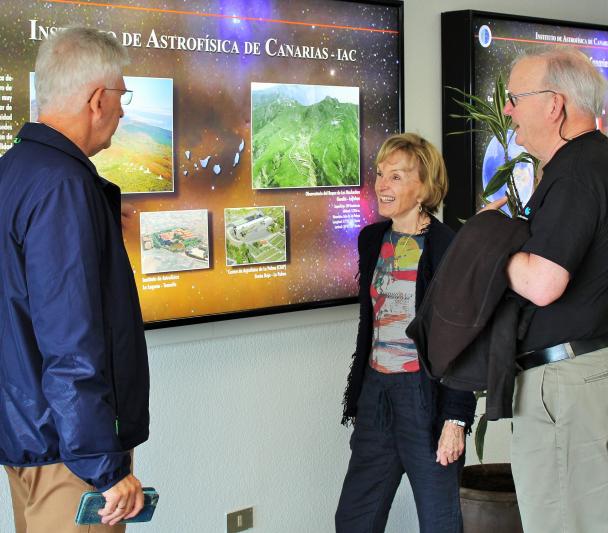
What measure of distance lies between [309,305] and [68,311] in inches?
62.1

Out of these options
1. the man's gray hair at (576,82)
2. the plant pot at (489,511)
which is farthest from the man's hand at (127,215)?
the plant pot at (489,511)

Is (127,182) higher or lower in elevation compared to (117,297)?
higher

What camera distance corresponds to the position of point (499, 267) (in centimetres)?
224

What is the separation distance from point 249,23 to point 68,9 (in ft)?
2.17

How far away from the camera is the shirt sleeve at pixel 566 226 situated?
2.19 m

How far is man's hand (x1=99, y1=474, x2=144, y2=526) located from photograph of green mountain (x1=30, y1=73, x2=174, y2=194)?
3.68ft

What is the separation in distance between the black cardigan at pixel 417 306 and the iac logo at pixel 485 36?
1193 millimetres

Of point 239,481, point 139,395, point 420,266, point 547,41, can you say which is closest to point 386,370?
point 420,266

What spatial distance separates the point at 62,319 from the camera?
6.14 feet

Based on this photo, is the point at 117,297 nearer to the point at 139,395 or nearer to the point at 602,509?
the point at 139,395

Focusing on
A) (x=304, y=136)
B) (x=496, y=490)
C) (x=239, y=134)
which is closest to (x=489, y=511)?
(x=496, y=490)

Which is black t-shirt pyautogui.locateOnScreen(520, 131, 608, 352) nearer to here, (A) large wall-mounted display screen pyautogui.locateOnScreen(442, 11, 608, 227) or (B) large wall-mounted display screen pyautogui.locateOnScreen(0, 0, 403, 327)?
(B) large wall-mounted display screen pyautogui.locateOnScreen(0, 0, 403, 327)

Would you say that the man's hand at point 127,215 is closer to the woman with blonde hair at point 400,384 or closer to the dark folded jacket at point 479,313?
the woman with blonde hair at point 400,384

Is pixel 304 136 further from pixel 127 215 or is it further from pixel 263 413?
pixel 263 413
